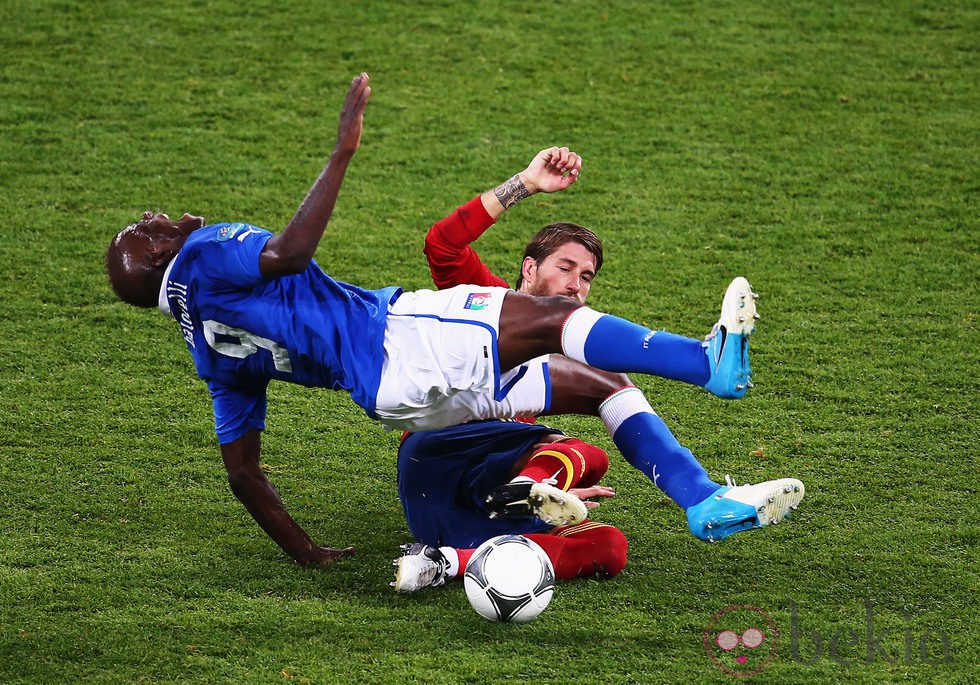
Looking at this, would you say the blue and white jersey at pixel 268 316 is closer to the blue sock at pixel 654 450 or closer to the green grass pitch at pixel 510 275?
the green grass pitch at pixel 510 275

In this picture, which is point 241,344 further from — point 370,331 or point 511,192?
point 511,192

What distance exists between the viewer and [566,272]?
4.15 metres

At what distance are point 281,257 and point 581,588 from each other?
140 centimetres

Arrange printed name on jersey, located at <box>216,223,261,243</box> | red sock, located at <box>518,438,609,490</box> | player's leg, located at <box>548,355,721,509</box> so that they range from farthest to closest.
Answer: red sock, located at <box>518,438,609,490</box> → player's leg, located at <box>548,355,721,509</box> → printed name on jersey, located at <box>216,223,261,243</box>

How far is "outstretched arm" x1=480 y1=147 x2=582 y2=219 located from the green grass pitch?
1.18 metres

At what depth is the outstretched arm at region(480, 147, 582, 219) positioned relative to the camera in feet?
13.3

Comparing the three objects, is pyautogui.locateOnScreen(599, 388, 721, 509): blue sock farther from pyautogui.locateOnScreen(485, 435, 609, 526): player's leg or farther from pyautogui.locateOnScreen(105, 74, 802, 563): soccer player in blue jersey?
pyautogui.locateOnScreen(485, 435, 609, 526): player's leg

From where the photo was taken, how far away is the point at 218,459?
4.68 m

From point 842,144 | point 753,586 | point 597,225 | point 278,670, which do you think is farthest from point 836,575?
point 842,144

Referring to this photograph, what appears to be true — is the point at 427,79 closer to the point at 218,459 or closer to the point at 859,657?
the point at 218,459

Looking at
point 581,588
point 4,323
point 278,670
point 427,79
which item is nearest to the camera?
point 278,670

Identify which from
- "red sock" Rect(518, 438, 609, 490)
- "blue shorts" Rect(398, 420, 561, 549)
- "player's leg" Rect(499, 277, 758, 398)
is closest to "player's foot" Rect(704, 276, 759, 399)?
"player's leg" Rect(499, 277, 758, 398)

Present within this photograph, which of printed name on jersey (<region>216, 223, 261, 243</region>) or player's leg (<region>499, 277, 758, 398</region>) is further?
printed name on jersey (<region>216, 223, 261, 243</region>)

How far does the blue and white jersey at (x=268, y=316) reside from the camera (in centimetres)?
348
